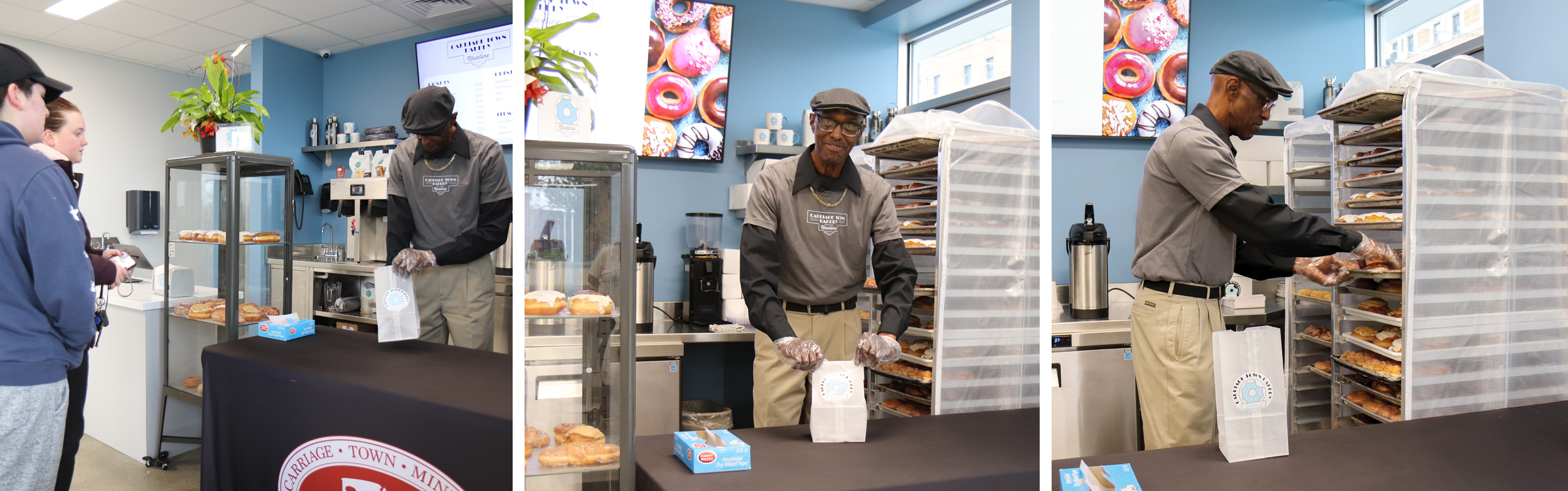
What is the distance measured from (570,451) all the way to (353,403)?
74 centimetres

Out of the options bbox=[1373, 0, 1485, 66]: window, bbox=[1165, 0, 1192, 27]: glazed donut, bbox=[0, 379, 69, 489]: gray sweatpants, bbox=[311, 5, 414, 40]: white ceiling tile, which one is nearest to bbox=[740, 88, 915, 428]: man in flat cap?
bbox=[1165, 0, 1192, 27]: glazed donut

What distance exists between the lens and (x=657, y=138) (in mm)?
2340

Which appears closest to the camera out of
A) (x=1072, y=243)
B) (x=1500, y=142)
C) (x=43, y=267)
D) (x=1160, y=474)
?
(x=1160, y=474)

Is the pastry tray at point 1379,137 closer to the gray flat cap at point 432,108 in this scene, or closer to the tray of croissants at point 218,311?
the gray flat cap at point 432,108

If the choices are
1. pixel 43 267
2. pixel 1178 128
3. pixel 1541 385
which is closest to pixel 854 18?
pixel 1178 128

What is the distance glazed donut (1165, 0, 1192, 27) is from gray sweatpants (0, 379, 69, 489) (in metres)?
2.82

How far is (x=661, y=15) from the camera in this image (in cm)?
226

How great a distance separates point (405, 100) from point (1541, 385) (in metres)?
3.54

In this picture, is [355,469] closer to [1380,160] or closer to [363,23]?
[363,23]

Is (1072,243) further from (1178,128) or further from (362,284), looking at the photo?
(362,284)

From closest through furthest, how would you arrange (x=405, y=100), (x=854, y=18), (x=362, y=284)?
1. (x=854, y=18)
2. (x=405, y=100)
3. (x=362, y=284)

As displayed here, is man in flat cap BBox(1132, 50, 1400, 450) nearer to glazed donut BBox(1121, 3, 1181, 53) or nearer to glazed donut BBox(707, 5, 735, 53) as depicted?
glazed donut BBox(1121, 3, 1181, 53)

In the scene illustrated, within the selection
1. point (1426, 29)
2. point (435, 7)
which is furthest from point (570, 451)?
point (1426, 29)

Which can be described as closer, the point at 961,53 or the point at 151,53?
the point at 961,53
